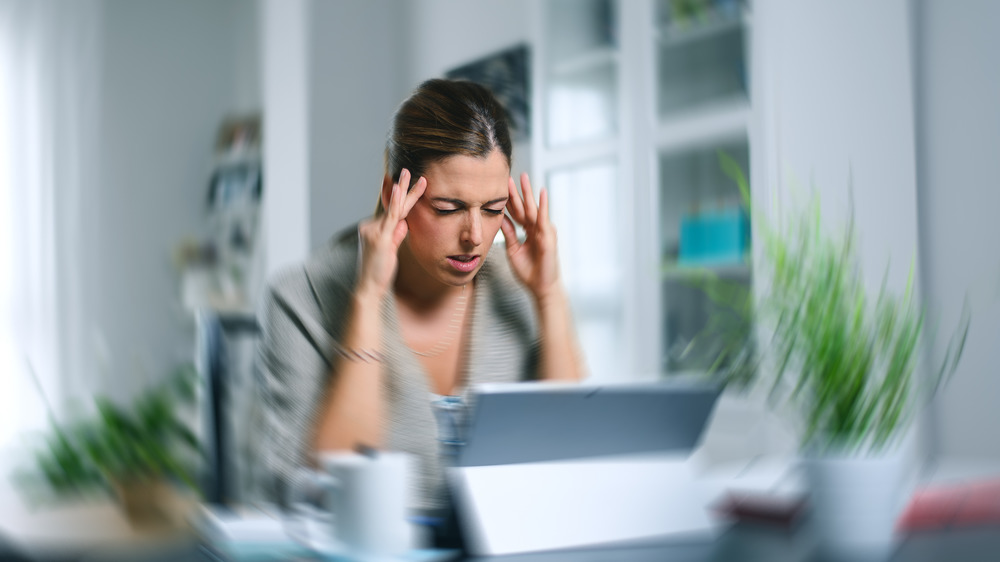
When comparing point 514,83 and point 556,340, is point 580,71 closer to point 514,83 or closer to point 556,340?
point 514,83

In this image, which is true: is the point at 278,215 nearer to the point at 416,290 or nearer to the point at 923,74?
the point at 416,290

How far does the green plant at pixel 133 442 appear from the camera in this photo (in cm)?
102

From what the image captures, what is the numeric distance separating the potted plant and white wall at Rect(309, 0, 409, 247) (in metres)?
1.98

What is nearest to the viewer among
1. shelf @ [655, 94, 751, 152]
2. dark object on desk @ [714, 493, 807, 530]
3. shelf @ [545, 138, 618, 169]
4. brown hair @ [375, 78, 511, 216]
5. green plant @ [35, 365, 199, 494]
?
dark object on desk @ [714, 493, 807, 530]

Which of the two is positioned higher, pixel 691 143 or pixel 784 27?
pixel 784 27

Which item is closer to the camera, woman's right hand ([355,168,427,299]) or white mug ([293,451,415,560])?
white mug ([293,451,415,560])

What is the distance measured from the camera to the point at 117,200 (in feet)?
11.7

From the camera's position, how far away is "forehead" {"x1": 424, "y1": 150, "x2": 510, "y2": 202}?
1216 millimetres

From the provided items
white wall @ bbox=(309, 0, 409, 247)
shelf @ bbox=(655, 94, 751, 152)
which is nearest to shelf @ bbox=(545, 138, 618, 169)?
shelf @ bbox=(655, 94, 751, 152)

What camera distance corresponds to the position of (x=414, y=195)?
48.4 inches

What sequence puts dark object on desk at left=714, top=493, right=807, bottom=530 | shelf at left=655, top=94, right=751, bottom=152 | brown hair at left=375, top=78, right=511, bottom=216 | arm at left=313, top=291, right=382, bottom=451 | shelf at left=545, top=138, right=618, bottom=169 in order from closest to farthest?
1. dark object on desk at left=714, top=493, right=807, bottom=530
2. arm at left=313, top=291, right=382, bottom=451
3. brown hair at left=375, top=78, right=511, bottom=216
4. shelf at left=655, top=94, right=751, bottom=152
5. shelf at left=545, top=138, right=618, bottom=169

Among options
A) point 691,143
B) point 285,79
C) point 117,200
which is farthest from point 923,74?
point 117,200

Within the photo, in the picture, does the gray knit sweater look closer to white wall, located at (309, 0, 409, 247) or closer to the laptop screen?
the laptop screen

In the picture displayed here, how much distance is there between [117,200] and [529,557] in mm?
3435
